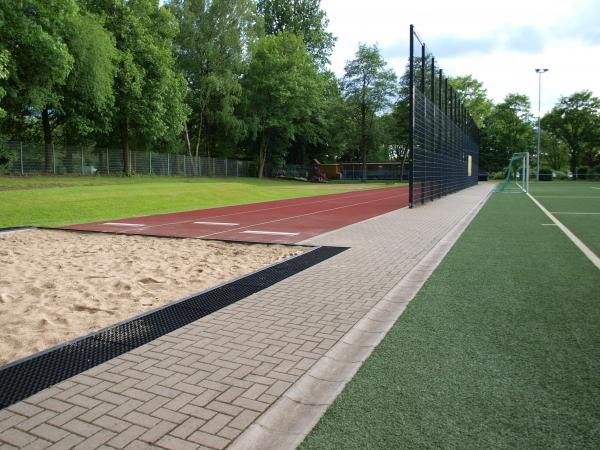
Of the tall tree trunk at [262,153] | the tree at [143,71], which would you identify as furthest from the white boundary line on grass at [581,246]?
the tall tree trunk at [262,153]

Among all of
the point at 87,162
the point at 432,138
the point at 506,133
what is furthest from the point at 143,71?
the point at 506,133

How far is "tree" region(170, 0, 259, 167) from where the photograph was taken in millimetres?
42625

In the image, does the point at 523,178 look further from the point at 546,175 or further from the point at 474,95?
the point at 474,95

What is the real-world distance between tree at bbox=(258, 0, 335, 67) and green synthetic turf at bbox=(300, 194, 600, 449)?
60.2 metres

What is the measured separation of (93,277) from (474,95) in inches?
2918

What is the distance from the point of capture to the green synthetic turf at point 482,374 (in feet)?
8.12

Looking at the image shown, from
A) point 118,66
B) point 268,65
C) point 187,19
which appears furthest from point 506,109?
point 118,66

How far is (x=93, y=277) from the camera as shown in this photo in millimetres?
6387

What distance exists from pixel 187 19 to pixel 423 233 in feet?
127

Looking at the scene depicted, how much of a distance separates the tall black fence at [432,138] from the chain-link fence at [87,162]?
22.0 m

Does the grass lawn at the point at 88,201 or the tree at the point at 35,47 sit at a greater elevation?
the tree at the point at 35,47

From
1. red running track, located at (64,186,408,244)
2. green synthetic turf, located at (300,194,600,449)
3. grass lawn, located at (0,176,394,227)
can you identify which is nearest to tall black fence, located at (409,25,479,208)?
red running track, located at (64,186,408,244)

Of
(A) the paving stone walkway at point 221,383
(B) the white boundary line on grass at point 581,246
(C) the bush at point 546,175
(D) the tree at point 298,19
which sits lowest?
(A) the paving stone walkway at point 221,383

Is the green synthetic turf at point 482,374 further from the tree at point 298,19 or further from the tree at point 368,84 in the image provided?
the tree at point 298,19
